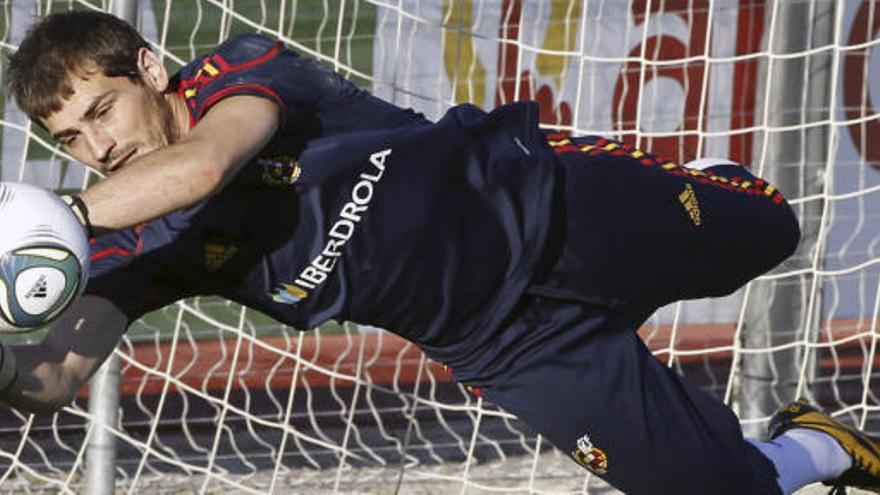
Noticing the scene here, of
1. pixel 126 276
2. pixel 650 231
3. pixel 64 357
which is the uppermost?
pixel 650 231

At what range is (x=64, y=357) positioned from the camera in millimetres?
3480

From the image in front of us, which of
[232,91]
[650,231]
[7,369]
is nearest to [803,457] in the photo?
[650,231]

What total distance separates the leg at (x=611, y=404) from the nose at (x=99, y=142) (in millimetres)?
928

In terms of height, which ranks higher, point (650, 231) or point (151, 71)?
point (151, 71)

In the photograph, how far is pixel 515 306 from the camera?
359 cm

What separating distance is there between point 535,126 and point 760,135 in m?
2.19

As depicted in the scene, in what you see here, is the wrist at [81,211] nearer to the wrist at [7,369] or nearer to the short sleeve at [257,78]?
the short sleeve at [257,78]

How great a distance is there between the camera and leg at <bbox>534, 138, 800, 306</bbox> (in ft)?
11.8

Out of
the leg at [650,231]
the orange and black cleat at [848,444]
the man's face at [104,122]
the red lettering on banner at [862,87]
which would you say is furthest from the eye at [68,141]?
the red lettering on banner at [862,87]

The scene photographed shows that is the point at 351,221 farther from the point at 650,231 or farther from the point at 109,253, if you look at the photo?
the point at 650,231

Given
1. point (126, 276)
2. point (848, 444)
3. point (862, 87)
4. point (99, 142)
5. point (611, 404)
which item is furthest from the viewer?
point (862, 87)

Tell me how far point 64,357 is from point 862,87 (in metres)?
3.36

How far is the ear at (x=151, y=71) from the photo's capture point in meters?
3.23

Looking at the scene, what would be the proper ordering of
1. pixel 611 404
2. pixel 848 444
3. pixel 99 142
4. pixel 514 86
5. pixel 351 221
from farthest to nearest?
pixel 514 86 < pixel 848 444 < pixel 611 404 < pixel 351 221 < pixel 99 142
